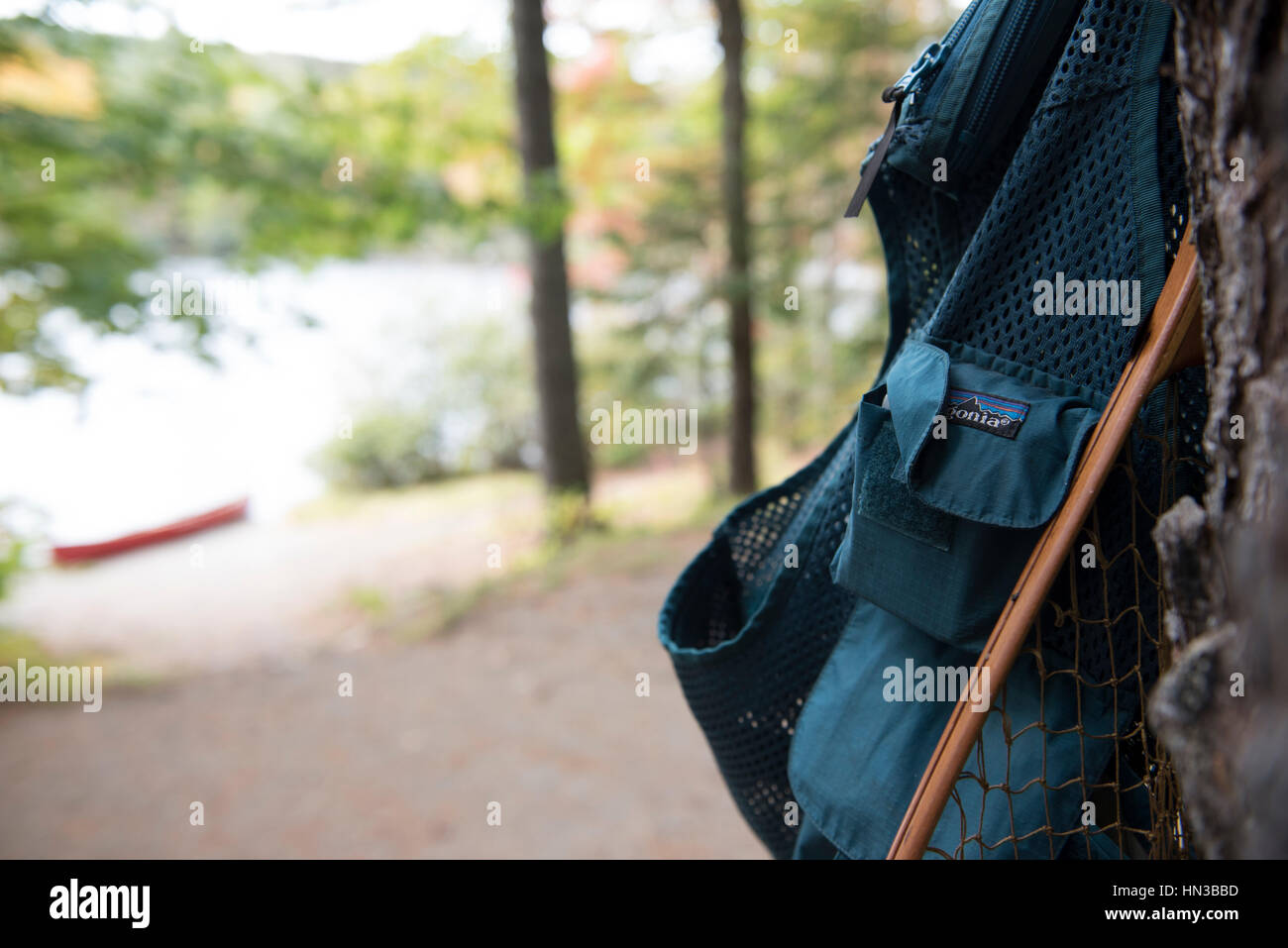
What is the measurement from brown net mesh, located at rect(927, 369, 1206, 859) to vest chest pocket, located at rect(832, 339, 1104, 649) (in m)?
0.12

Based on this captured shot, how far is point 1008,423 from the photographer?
1.17 m

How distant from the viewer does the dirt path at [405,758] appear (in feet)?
12.7

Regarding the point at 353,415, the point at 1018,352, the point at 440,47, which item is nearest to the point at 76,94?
the point at 440,47

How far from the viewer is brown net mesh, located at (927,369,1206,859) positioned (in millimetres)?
1188

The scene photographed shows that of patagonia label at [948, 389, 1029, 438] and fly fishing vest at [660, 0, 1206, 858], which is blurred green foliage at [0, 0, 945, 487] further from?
patagonia label at [948, 389, 1029, 438]

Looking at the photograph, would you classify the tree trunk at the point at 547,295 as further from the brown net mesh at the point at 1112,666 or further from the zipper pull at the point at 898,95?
the brown net mesh at the point at 1112,666

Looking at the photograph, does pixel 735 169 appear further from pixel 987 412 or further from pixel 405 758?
pixel 987 412

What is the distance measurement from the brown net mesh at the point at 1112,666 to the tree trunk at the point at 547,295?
6.27 meters

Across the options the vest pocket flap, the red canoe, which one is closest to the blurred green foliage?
the red canoe

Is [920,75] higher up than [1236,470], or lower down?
higher up

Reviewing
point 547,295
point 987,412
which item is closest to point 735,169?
point 547,295

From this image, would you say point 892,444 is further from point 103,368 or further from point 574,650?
point 103,368

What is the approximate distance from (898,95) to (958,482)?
1.94 ft

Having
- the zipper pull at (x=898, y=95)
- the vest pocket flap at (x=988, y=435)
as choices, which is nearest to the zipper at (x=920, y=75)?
the zipper pull at (x=898, y=95)
